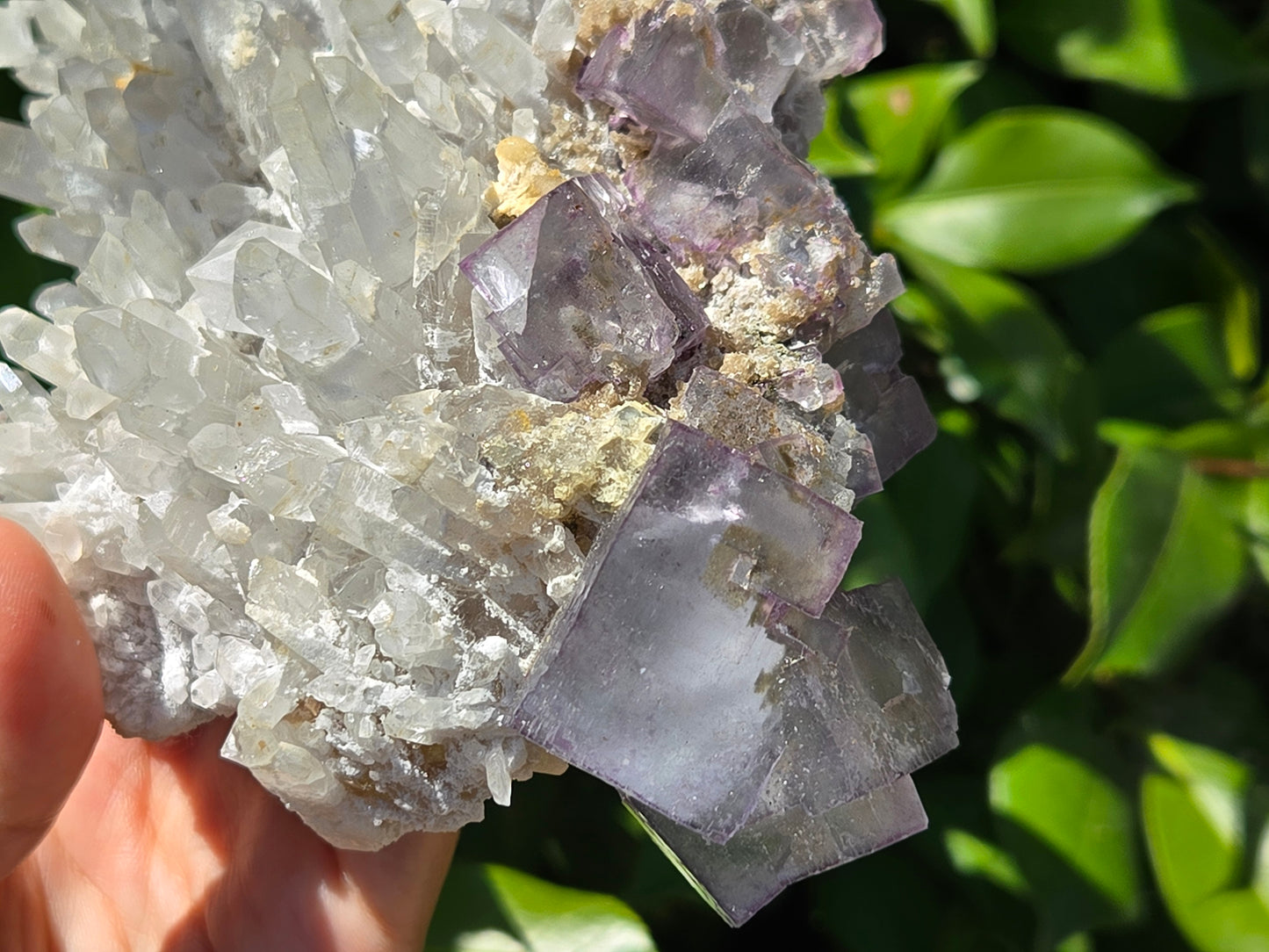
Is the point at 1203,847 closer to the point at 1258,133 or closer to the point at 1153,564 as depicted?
the point at 1153,564

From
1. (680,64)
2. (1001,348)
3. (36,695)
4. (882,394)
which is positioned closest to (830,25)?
(680,64)

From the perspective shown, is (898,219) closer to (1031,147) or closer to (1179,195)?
(1031,147)

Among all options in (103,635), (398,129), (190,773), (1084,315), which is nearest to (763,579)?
(398,129)

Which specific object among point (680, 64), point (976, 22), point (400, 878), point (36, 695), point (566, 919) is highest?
point (680, 64)

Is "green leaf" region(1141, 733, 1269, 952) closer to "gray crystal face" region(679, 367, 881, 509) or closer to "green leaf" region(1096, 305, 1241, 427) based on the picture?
"green leaf" region(1096, 305, 1241, 427)

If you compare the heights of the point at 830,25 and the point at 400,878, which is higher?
the point at 830,25

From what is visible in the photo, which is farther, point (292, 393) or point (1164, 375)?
point (1164, 375)
